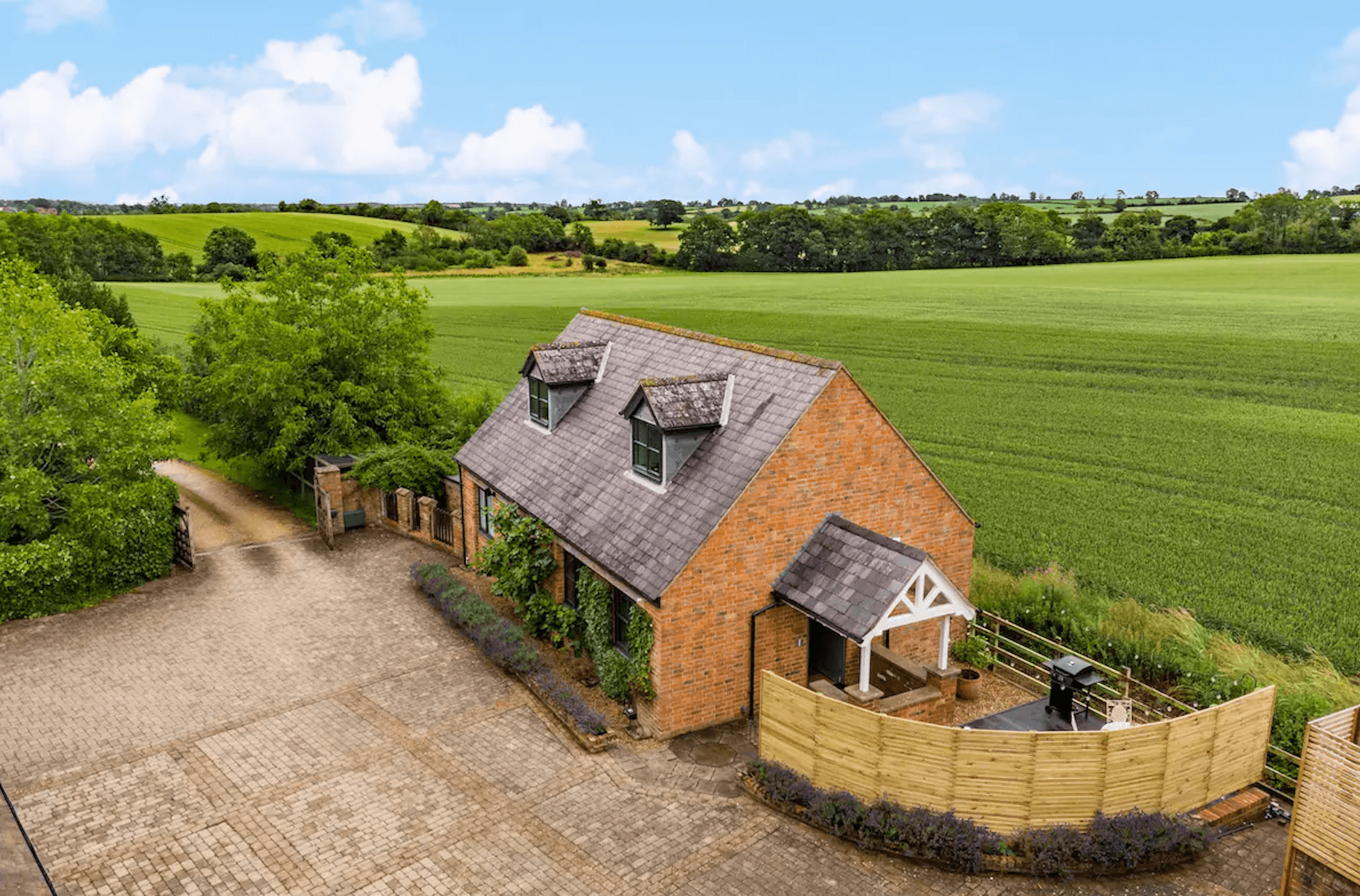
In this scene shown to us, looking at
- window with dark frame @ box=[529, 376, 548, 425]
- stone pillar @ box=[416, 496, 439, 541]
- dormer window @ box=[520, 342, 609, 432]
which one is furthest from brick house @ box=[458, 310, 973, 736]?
stone pillar @ box=[416, 496, 439, 541]

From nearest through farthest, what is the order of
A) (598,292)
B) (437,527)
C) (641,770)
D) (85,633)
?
(641,770)
(85,633)
(437,527)
(598,292)

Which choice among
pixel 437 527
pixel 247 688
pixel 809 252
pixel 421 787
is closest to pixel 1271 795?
pixel 421 787

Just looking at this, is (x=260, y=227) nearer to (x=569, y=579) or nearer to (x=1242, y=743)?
(x=569, y=579)

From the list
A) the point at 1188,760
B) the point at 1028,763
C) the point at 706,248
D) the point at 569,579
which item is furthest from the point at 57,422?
the point at 706,248

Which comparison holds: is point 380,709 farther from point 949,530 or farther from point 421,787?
point 949,530

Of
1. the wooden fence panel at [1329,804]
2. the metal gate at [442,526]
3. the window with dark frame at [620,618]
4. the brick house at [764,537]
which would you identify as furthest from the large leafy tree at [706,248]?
the wooden fence panel at [1329,804]

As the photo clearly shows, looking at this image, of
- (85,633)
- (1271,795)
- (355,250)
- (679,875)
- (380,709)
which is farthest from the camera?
(355,250)

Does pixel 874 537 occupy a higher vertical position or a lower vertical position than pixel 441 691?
higher
